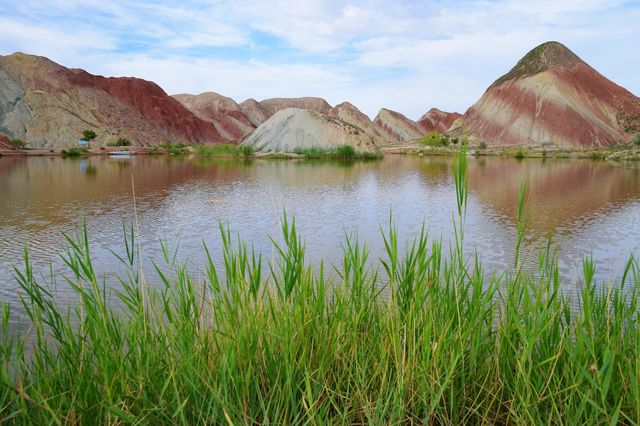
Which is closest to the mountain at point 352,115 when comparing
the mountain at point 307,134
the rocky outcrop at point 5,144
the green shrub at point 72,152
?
the mountain at point 307,134

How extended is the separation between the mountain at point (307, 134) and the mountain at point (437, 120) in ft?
395

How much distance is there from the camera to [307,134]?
43.0m

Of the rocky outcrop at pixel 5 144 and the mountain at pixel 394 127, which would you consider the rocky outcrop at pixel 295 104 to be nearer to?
the mountain at pixel 394 127

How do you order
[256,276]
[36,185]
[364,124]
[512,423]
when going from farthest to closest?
1. [364,124]
2. [36,185]
3. [256,276]
4. [512,423]

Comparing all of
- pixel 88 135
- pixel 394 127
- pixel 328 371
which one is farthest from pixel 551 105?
pixel 328 371

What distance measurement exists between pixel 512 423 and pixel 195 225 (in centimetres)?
776

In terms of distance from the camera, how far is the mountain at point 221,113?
132000 mm

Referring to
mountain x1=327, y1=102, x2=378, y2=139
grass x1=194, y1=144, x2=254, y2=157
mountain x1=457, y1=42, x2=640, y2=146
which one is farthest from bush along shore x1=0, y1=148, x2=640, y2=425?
mountain x1=327, y1=102, x2=378, y2=139

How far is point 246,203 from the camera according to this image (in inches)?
502

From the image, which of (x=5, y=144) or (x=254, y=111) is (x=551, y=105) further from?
(x=254, y=111)

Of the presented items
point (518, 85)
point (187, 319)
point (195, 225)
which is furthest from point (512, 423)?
point (518, 85)

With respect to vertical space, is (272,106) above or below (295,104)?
above

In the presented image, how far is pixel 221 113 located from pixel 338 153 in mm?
107965

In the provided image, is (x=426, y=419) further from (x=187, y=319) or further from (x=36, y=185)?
(x=36, y=185)
